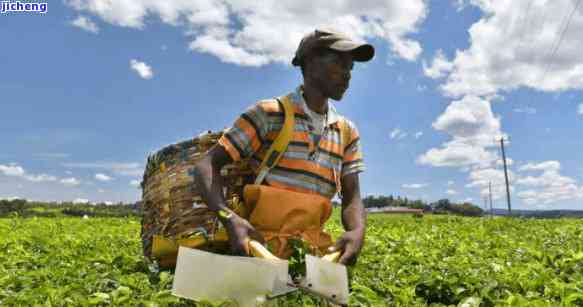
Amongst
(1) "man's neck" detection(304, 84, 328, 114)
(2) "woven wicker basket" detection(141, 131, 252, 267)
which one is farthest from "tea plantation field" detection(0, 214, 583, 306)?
(1) "man's neck" detection(304, 84, 328, 114)

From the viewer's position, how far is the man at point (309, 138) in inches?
125

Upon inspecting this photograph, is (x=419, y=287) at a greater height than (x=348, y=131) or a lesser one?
lesser

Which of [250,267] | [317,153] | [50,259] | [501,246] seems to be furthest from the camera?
[501,246]

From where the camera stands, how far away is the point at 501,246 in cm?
609

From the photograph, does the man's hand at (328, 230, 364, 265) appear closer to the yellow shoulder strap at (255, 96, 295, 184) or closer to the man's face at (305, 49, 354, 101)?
the yellow shoulder strap at (255, 96, 295, 184)

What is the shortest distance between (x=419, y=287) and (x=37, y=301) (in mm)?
2105

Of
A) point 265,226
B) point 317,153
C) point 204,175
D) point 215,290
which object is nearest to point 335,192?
point 317,153

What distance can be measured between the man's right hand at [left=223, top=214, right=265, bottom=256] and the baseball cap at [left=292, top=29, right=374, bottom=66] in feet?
A: 3.47

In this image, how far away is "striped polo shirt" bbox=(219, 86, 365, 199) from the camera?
3240 mm

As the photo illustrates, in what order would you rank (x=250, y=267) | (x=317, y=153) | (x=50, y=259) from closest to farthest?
1. (x=250, y=267)
2. (x=317, y=153)
3. (x=50, y=259)

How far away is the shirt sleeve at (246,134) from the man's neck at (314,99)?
298 millimetres

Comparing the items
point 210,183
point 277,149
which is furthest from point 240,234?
point 277,149

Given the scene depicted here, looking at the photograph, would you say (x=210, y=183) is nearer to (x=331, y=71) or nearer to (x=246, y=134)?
(x=246, y=134)

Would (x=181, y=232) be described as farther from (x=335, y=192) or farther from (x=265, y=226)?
(x=335, y=192)
